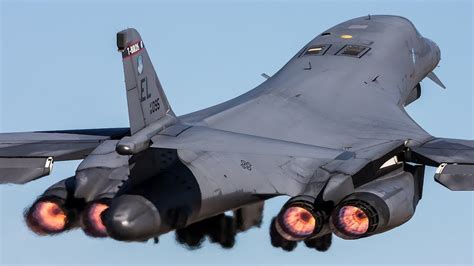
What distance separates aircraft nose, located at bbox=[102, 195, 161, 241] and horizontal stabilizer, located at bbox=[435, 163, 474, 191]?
7.01 meters

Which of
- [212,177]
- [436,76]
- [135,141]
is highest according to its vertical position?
[135,141]

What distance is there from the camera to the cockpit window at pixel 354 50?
38.2 metres

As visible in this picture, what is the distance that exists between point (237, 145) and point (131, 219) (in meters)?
2.76

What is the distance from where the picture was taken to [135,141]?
91.4 ft

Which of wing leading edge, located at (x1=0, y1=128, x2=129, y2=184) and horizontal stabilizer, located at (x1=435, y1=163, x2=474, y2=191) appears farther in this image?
wing leading edge, located at (x1=0, y1=128, x2=129, y2=184)

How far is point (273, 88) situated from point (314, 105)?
1.23 meters

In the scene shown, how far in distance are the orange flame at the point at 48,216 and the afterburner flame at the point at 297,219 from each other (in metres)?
4.54

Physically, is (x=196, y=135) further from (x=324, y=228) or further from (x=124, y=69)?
(x=324, y=228)

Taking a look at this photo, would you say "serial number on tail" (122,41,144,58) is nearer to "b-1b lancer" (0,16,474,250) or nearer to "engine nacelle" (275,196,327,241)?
"b-1b lancer" (0,16,474,250)

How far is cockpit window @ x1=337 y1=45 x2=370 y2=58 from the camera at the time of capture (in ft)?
125

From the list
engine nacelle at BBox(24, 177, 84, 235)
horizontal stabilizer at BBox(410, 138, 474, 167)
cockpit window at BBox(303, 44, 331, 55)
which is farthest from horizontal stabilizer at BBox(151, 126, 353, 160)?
cockpit window at BBox(303, 44, 331, 55)

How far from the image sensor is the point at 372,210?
30453mm

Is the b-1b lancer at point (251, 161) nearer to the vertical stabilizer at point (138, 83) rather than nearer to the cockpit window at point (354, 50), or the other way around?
the vertical stabilizer at point (138, 83)

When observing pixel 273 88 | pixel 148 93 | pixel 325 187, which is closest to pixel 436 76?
pixel 273 88
